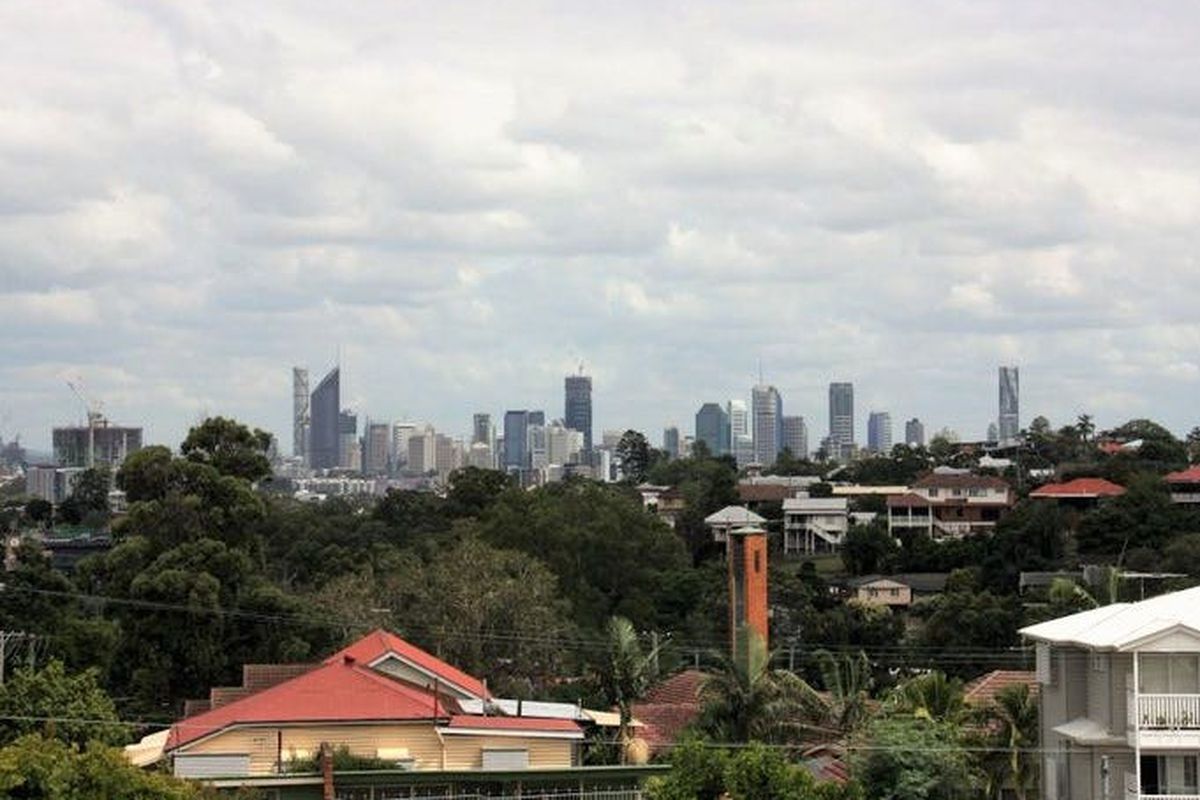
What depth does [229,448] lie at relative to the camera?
224ft

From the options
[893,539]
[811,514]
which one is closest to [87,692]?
[893,539]

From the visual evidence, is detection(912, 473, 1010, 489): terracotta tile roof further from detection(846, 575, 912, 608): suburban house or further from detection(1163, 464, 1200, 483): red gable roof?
detection(846, 575, 912, 608): suburban house

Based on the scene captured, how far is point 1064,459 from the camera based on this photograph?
165125 mm

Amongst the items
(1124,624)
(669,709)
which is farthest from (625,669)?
(1124,624)

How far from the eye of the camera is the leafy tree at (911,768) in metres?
36.8

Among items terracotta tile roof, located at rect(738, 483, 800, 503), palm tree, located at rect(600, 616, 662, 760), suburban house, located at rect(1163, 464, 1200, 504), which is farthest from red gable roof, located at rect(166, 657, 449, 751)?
terracotta tile roof, located at rect(738, 483, 800, 503)

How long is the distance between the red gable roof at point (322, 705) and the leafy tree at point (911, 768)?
26.1 ft

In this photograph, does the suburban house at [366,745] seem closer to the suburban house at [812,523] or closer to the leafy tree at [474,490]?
the leafy tree at [474,490]

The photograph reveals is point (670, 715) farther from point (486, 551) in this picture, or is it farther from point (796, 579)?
point (796, 579)

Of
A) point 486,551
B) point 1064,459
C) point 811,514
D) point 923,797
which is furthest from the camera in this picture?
point 1064,459

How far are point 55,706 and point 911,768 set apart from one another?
691 inches

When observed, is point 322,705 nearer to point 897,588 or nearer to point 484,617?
point 484,617

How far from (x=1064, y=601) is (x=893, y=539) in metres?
69.6

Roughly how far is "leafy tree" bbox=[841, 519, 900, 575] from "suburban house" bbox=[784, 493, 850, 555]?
22.1 meters
